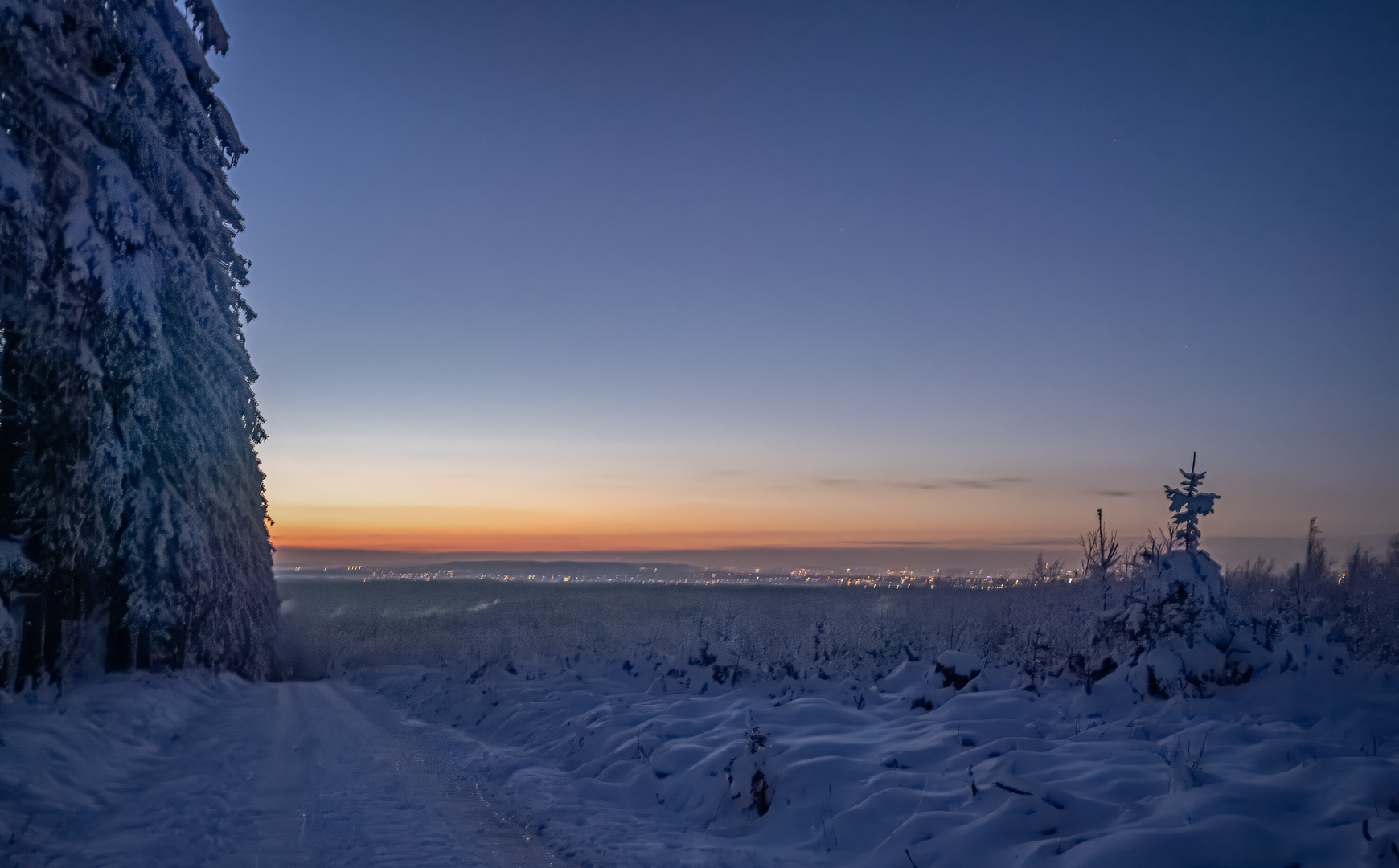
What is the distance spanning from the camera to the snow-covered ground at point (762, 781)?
5574mm

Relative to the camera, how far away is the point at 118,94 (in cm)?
1285

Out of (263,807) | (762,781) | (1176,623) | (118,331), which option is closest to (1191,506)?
(1176,623)

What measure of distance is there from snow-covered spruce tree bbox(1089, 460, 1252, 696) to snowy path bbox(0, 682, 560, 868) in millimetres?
8182

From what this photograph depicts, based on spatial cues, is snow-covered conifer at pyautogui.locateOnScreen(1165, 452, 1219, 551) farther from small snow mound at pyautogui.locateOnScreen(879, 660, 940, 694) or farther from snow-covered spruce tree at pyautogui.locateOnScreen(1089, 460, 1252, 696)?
small snow mound at pyautogui.locateOnScreen(879, 660, 940, 694)

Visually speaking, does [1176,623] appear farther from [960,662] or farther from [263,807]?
[263,807]

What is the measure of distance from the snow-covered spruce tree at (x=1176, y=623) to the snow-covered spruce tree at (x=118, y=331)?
1658 cm

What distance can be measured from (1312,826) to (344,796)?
9.09m

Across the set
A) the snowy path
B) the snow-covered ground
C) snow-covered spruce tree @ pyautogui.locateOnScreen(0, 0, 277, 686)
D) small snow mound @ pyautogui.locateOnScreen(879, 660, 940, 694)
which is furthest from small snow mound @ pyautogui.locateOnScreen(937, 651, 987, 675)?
snow-covered spruce tree @ pyautogui.locateOnScreen(0, 0, 277, 686)

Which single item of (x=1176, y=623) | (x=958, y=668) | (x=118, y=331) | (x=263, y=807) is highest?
(x=118, y=331)

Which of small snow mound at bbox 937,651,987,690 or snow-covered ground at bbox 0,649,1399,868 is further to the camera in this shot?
small snow mound at bbox 937,651,987,690

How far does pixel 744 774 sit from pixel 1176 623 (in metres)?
6.56

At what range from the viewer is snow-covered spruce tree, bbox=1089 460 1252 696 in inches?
364

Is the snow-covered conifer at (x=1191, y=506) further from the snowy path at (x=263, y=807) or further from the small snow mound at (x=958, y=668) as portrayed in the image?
the snowy path at (x=263, y=807)

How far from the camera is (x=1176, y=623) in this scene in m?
9.77
